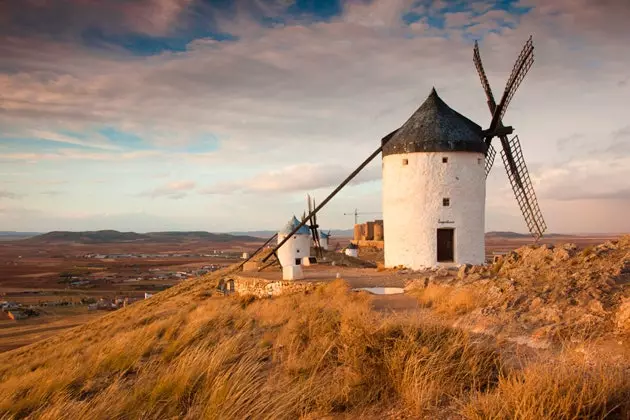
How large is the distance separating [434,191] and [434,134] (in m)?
2.18

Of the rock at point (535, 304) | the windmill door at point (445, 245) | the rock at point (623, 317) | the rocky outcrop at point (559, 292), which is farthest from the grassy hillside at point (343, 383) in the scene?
the windmill door at point (445, 245)

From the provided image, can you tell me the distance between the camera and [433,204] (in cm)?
1872

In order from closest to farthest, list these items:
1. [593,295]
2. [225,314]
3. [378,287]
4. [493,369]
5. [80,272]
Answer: [493,369]
[593,295]
[225,314]
[378,287]
[80,272]

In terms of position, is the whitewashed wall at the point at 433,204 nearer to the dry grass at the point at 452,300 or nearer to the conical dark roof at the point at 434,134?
the conical dark roof at the point at 434,134

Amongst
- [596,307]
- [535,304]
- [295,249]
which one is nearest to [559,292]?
[535,304]

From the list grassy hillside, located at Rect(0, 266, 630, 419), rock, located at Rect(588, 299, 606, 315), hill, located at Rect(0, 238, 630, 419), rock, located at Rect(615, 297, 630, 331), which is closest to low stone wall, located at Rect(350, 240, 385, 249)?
hill, located at Rect(0, 238, 630, 419)

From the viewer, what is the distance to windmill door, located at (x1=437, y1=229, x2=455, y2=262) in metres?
19.8

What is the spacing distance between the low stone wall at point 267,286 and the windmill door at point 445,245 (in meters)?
6.12

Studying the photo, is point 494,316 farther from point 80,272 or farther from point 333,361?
point 80,272

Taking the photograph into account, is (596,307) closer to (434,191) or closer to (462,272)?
(462,272)

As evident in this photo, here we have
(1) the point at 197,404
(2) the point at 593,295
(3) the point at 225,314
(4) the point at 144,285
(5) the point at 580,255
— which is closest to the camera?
(1) the point at 197,404

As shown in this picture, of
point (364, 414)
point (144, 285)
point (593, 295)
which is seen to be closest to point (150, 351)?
point (364, 414)

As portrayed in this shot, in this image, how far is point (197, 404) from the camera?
16.6 ft

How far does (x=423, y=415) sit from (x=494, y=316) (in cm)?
449
